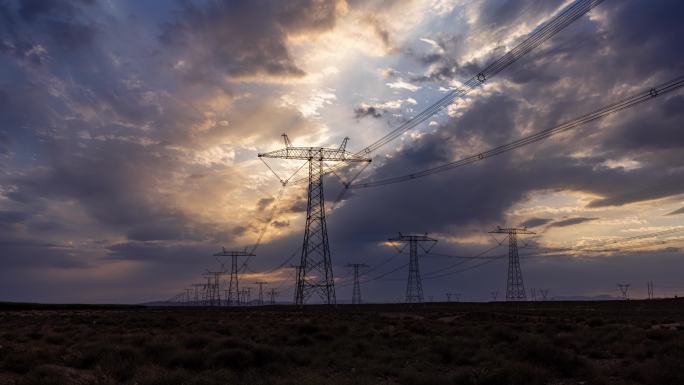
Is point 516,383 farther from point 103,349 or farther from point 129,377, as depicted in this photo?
point 103,349

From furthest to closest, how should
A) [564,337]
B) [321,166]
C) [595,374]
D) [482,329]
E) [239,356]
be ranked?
[321,166] → [482,329] → [564,337] → [239,356] → [595,374]

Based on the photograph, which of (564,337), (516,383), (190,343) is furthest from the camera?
(564,337)

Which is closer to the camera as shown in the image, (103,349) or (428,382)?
(428,382)

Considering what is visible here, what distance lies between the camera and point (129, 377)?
2097 centimetres

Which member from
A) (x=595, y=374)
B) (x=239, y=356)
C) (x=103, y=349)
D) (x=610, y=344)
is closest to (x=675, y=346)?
(x=610, y=344)

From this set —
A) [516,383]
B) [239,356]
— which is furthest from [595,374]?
[239,356]

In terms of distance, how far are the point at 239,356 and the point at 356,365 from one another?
18.1ft

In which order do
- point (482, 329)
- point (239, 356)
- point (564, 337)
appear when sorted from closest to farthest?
point (239, 356) → point (564, 337) → point (482, 329)

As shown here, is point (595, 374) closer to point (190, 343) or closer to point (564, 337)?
point (564, 337)

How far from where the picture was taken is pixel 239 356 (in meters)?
24.5

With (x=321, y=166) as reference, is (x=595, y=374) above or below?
below

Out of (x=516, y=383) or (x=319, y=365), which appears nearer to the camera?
(x=516, y=383)

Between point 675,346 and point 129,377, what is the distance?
2506 cm

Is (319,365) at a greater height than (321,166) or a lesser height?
lesser
